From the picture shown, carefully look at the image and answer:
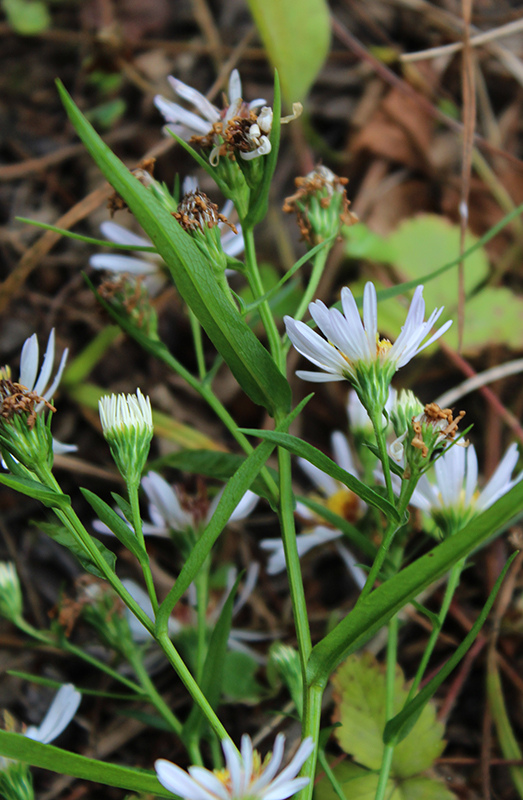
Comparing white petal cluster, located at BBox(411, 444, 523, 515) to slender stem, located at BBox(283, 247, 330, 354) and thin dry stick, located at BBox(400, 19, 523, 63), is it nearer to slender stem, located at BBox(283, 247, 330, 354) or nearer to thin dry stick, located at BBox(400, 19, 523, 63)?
slender stem, located at BBox(283, 247, 330, 354)

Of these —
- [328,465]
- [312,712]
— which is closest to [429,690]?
[312,712]

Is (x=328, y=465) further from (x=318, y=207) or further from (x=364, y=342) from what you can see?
(x=318, y=207)

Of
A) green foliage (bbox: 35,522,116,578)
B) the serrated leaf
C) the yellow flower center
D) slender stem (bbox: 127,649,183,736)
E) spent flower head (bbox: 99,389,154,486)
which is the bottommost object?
slender stem (bbox: 127,649,183,736)

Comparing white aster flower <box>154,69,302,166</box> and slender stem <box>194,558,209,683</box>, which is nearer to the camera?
white aster flower <box>154,69,302,166</box>

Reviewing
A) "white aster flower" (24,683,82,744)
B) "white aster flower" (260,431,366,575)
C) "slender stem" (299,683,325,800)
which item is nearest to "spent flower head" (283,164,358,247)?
"white aster flower" (260,431,366,575)

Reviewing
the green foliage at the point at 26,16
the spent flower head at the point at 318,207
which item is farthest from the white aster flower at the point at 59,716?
the green foliage at the point at 26,16

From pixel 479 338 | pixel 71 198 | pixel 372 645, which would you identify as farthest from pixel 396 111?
pixel 372 645
